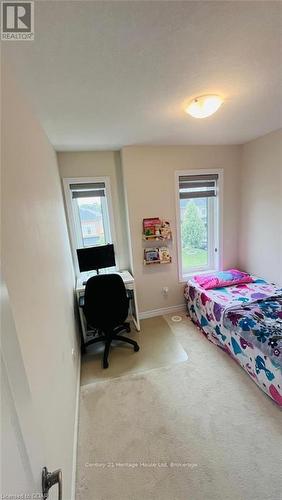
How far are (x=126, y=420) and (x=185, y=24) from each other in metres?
2.50

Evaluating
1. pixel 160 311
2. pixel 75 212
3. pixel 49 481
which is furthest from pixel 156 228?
pixel 49 481

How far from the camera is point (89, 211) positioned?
10.1 feet

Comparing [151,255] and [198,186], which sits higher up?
[198,186]

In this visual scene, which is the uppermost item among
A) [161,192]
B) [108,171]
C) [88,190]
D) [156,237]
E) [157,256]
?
[108,171]

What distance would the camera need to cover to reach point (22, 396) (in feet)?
1.96

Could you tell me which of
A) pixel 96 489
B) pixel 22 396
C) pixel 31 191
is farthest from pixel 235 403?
pixel 31 191

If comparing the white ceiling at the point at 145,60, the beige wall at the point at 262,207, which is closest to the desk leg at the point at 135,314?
the beige wall at the point at 262,207

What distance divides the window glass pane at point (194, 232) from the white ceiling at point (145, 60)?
1.40 m

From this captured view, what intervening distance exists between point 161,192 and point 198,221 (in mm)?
792

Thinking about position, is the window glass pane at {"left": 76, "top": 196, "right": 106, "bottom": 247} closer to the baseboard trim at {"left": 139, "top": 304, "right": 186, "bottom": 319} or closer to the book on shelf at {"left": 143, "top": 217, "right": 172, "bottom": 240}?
the book on shelf at {"left": 143, "top": 217, "right": 172, "bottom": 240}

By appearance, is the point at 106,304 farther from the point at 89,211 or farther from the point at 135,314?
the point at 89,211

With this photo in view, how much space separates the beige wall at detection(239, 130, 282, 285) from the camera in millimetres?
2723

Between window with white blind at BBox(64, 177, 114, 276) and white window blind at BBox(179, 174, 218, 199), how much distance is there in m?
1.08

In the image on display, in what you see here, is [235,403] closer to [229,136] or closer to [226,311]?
[226,311]
